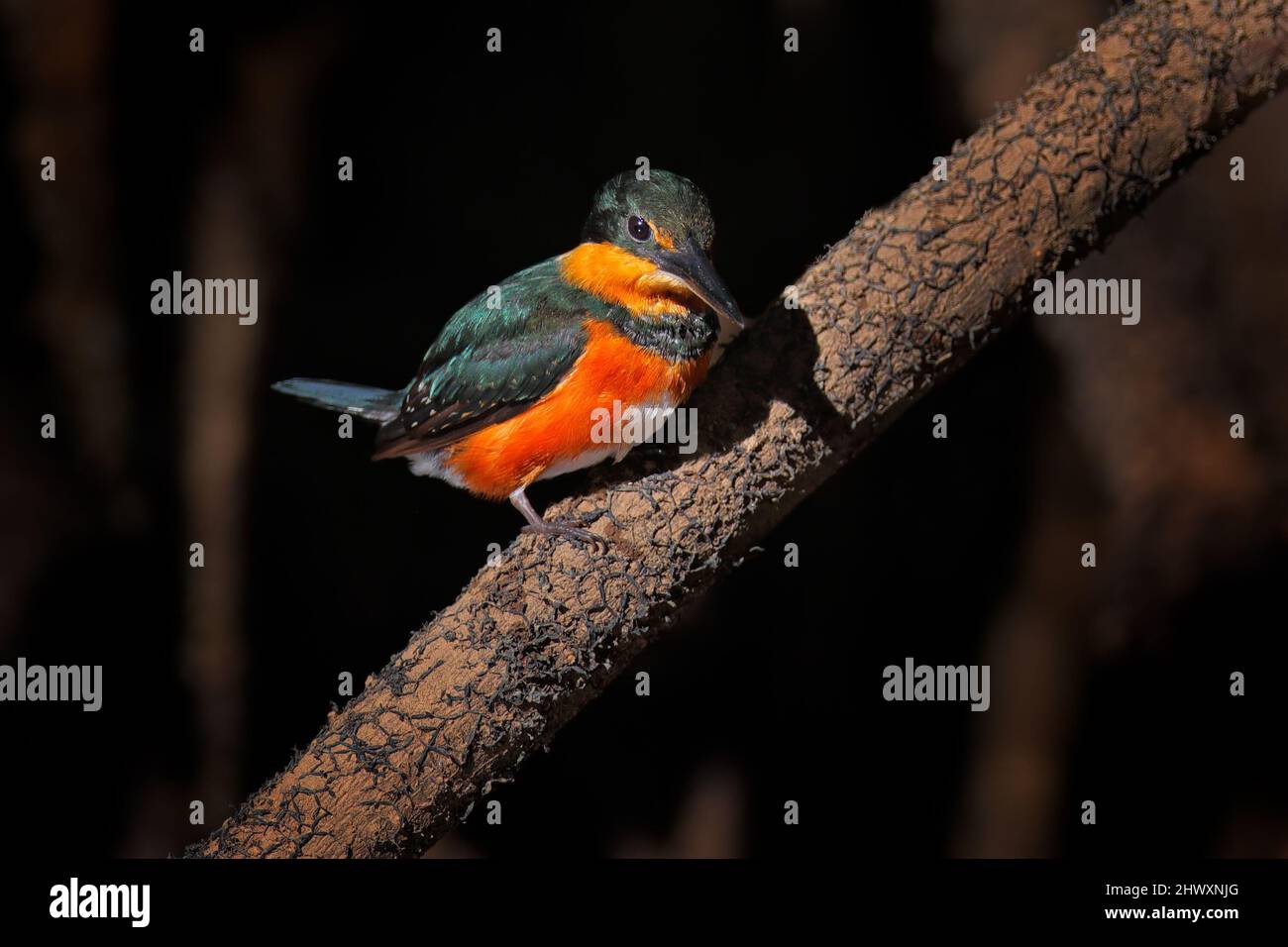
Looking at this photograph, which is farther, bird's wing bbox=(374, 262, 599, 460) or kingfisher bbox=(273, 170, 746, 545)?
bird's wing bbox=(374, 262, 599, 460)

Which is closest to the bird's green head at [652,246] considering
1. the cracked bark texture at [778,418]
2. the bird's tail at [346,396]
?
the cracked bark texture at [778,418]

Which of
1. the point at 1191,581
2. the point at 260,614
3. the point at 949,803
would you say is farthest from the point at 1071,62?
the point at 260,614

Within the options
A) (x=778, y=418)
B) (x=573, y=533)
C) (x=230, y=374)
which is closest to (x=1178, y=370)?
(x=778, y=418)

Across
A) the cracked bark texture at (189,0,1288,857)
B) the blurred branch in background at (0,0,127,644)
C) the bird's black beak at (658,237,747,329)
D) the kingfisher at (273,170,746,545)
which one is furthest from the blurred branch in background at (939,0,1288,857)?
the blurred branch in background at (0,0,127,644)

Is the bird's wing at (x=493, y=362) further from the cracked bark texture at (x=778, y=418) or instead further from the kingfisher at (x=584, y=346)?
the cracked bark texture at (x=778, y=418)

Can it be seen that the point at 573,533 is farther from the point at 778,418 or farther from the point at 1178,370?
the point at 1178,370

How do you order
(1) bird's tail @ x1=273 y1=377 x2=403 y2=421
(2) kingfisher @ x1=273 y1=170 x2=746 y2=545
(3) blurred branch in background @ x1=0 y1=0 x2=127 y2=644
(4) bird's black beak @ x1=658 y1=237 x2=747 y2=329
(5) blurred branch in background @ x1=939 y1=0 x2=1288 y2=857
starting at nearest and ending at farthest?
(4) bird's black beak @ x1=658 y1=237 x2=747 y2=329 < (2) kingfisher @ x1=273 y1=170 x2=746 y2=545 < (1) bird's tail @ x1=273 y1=377 x2=403 y2=421 < (3) blurred branch in background @ x1=0 y1=0 x2=127 y2=644 < (5) blurred branch in background @ x1=939 y1=0 x2=1288 y2=857

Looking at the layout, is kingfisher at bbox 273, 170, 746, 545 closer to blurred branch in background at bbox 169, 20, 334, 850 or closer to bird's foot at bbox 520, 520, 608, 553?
bird's foot at bbox 520, 520, 608, 553
